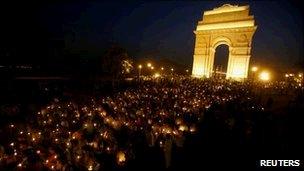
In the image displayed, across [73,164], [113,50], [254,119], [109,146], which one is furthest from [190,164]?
[113,50]

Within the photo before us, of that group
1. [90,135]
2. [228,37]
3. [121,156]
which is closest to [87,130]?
[90,135]

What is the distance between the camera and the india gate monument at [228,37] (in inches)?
1435

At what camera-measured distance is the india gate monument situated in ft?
120

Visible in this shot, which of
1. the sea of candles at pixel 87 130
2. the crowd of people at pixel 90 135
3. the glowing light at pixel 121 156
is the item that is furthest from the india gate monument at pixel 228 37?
the glowing light at pixel 121 156

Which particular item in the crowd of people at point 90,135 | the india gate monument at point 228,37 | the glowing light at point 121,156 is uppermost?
the india gate monument at point 228,37

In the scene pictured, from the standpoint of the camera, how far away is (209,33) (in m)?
40.3

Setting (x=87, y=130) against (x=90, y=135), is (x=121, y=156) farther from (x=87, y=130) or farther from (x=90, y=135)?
(x=87, y=130)

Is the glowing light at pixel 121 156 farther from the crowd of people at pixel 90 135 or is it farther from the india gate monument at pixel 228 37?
the india gate monument at pixel 228 37

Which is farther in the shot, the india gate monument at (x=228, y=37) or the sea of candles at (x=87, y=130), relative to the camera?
the india gate monument at (x=228, y=37)

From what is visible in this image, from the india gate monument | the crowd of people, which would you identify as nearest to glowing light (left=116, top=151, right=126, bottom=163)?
the crowd of people

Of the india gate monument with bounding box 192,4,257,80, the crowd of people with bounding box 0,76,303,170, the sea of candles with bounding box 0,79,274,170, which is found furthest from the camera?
the india gate monument with bounding box 192,4,257,80

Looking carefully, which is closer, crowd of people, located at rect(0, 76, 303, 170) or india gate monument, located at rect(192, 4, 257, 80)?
crowd of people, located at rect(0, 76, 303, 170)

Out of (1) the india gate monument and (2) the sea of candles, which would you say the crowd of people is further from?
(1) the india gate monument

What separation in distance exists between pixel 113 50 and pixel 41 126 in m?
30.9
